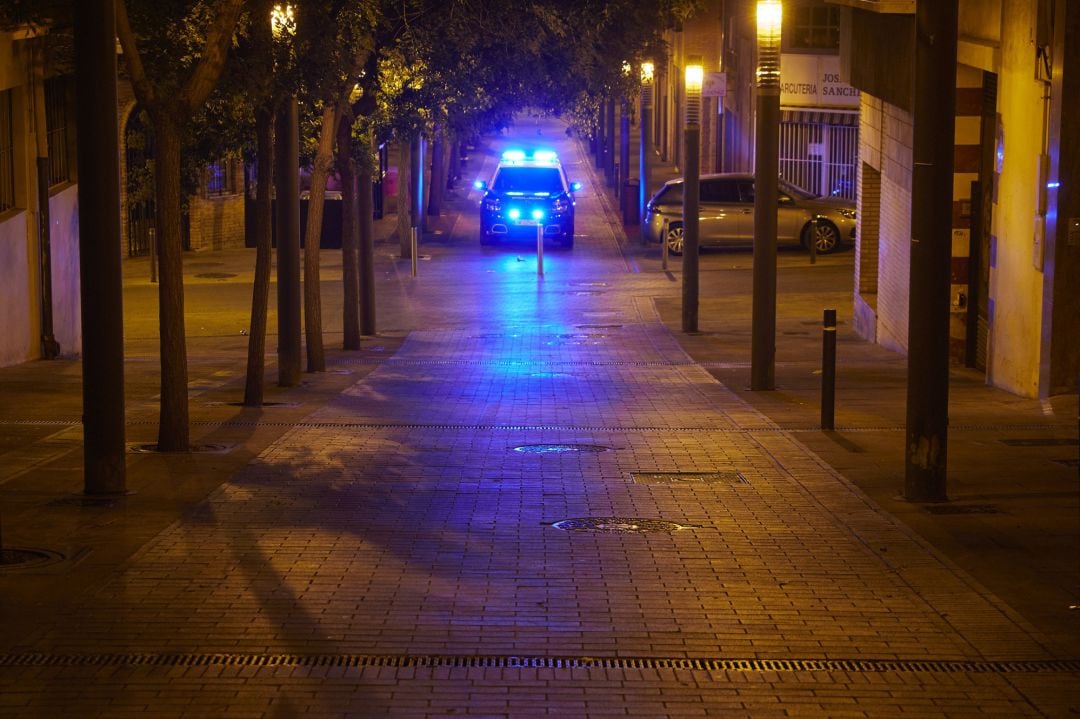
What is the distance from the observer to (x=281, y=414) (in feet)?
45.0

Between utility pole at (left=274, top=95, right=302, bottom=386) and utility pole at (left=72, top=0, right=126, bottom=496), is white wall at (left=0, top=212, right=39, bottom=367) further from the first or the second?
utility pole at (left=72, top=0, right=126, bottom=496)

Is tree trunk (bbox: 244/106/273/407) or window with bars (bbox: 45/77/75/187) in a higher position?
window with bars (bbox: 45/77/75/187)

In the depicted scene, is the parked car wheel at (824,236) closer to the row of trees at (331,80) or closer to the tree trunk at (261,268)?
the row of trees at (331,80)

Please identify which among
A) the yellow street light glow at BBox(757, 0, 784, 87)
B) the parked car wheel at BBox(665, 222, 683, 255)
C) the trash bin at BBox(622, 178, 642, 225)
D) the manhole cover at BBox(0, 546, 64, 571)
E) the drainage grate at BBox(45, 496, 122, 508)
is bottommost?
the manhole cover at BBox(0, 546, 64, 571)

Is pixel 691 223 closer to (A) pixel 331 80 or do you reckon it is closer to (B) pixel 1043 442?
(A) pixel 331 80

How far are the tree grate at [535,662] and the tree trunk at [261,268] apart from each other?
7.78 m

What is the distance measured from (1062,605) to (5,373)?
12841 mm

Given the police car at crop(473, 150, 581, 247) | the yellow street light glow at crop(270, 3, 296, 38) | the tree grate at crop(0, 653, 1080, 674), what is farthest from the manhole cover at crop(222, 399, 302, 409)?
the police car at crop(473, 150, 581, 247)

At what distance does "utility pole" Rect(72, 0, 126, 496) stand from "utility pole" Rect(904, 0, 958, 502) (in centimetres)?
488

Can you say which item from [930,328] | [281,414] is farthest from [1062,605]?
[281,414]

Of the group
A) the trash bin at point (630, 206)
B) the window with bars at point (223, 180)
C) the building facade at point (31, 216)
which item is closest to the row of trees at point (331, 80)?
the building facade at point (31, 216)

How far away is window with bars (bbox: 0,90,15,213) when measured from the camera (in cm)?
1797

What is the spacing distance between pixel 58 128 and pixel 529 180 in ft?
48.9

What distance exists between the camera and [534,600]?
7.27 metres
